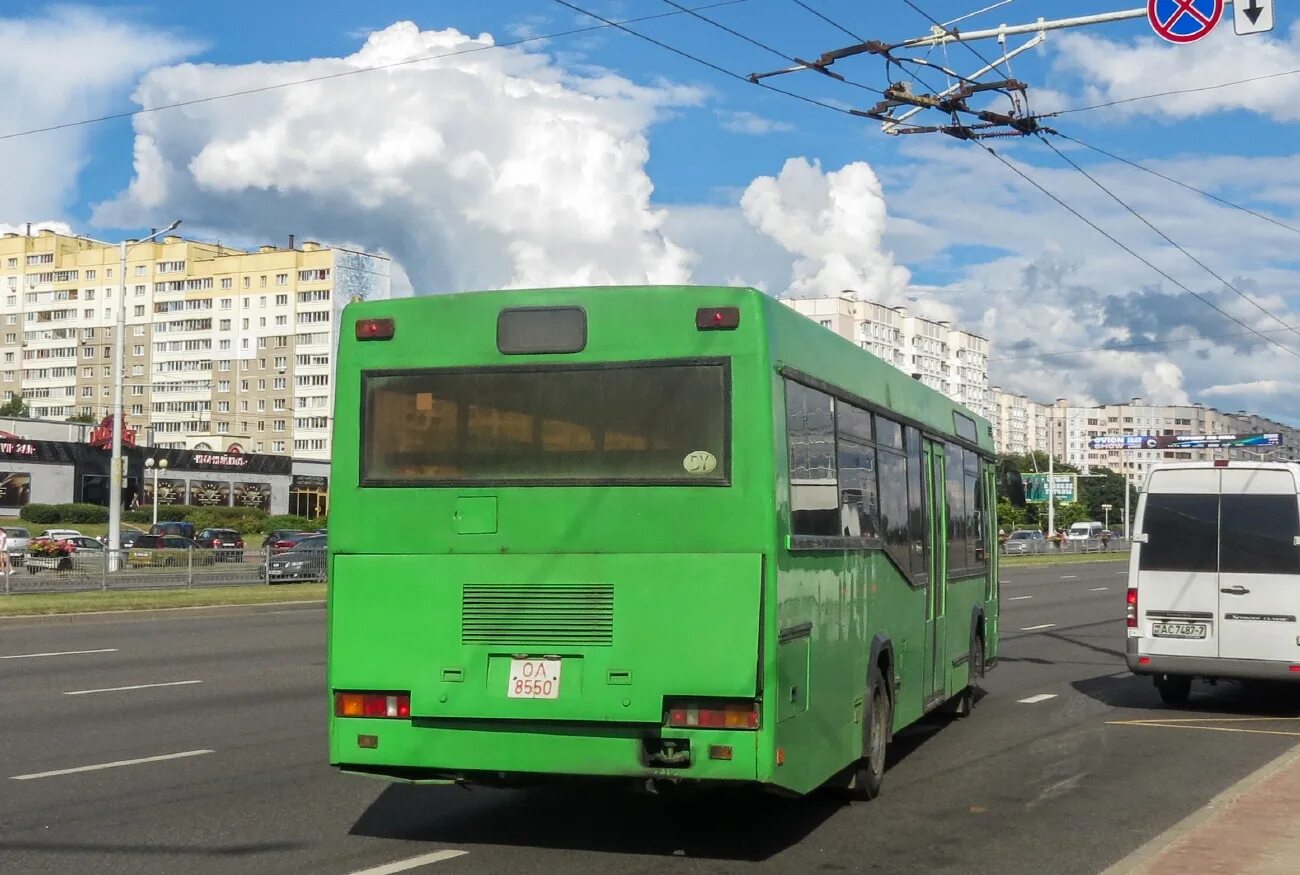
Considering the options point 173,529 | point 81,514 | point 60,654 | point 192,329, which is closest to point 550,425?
point 60,654

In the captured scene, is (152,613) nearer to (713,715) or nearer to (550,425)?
(550,425)

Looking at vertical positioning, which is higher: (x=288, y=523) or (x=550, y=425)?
(x=550, y=425)

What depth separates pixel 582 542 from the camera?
25.9 feet

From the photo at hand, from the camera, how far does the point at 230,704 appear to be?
14.6m

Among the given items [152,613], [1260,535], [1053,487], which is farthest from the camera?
[1053,487]

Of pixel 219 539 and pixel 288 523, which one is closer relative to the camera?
pixel 219 539

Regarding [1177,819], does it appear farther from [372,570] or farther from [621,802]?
[372,570]

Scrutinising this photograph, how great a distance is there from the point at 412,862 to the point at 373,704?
829 millimetres

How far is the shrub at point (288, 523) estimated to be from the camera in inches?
3145

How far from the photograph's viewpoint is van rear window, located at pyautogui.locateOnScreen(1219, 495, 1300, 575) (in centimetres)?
1521

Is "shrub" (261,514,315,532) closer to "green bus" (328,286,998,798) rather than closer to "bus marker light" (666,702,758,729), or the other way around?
"green bus" (328,286,998,798)

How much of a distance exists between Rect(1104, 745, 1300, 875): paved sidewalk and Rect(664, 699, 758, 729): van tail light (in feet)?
→ 6.11

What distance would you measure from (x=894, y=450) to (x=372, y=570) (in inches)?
168

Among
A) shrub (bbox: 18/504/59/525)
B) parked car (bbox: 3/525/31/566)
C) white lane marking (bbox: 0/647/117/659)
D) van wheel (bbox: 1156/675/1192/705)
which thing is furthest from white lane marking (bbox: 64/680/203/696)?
shrub (bbox: 18/504/59/525)
